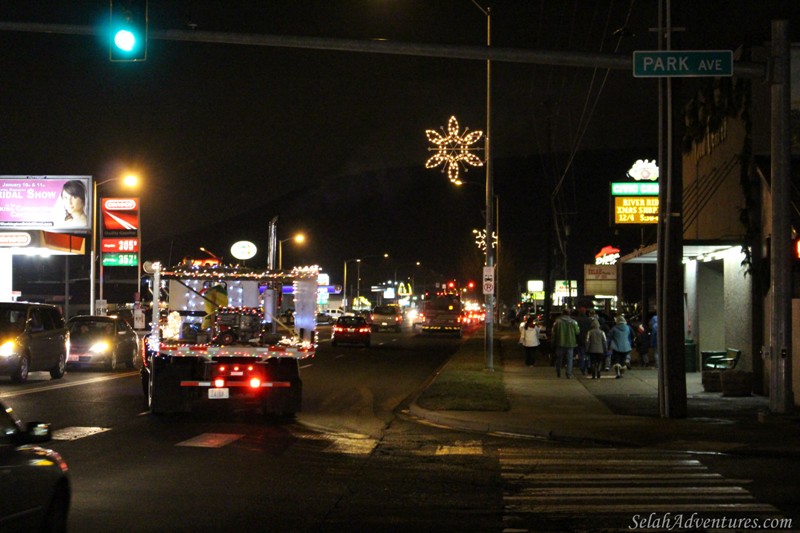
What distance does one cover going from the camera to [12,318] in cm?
2441

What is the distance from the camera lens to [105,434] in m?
14.5

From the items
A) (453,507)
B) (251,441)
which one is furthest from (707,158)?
(453,507)

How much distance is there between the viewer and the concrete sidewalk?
1448cm

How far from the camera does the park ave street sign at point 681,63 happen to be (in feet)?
48.6

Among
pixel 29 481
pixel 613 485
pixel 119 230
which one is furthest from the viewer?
pixel 119 230

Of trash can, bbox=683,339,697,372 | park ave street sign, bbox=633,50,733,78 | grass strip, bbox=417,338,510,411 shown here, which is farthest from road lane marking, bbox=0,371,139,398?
trash can, bbox=683,339,697,372

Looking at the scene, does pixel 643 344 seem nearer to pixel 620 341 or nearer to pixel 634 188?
pixel 634 188

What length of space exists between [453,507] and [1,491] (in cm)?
485

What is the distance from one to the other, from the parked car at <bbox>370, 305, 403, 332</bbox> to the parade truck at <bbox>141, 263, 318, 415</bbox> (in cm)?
5052

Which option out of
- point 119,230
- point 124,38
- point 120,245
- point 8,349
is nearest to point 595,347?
point 8,349

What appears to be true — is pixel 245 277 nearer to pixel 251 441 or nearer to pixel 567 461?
pixel 251 441

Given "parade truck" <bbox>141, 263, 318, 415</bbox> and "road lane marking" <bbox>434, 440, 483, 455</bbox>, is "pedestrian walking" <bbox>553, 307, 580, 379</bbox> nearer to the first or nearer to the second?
"parade truck" <bbox>141, 263, 318, 415</bbox>

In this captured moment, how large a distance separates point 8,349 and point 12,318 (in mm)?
1216

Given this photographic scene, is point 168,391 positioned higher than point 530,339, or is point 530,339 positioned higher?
point 530,339
